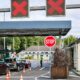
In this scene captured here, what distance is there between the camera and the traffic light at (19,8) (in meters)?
20.1

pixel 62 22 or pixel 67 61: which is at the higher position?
pixel 62 22

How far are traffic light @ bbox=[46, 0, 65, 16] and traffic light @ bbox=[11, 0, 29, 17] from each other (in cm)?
108

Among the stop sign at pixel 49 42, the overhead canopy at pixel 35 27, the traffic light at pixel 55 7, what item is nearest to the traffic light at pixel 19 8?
the traffic light at pixel 55 7

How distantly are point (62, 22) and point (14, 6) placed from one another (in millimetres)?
28459

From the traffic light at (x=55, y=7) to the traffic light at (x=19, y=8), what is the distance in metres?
1.08

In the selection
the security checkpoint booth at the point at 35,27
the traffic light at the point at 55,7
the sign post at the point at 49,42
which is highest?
the security checkpoint booth at the point at 35,27

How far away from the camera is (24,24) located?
2003 inches

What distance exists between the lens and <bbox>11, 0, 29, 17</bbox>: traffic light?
791 inches

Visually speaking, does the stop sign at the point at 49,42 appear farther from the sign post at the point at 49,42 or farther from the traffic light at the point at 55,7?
the traffic light at the point at 55,7

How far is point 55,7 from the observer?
19.7m

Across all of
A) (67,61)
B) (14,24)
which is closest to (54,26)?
(14,24)

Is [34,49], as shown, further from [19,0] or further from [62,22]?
[19,0]

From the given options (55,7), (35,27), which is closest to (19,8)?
(55,7)

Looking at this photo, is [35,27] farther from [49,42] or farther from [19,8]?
[19,8]
